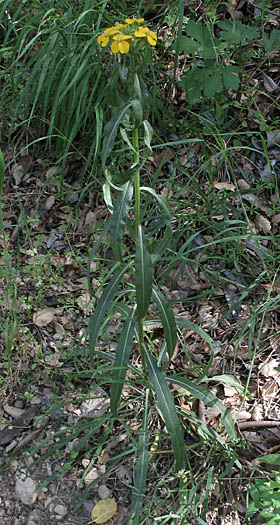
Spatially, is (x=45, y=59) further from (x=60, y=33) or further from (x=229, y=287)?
(x=229, y=287)

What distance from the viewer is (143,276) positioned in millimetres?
1658

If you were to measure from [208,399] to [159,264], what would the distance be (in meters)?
0.80

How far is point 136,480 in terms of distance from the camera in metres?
1.96

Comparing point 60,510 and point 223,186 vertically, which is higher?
point 223,186

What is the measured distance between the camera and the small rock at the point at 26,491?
2.05m

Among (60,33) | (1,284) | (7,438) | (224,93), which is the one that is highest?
(60,33)

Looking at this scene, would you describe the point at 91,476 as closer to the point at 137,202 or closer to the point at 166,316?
the point at 166,316

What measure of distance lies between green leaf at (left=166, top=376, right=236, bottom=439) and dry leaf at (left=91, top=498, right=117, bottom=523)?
0.46 meters

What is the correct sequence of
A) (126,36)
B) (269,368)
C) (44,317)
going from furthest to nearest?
(44,317), (269,368), (126,36)

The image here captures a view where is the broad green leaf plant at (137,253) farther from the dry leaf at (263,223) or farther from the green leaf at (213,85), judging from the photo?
the green leaf at (213,85)

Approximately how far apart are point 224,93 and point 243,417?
168cm

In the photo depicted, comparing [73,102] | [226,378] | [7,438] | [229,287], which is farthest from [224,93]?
[7,438]

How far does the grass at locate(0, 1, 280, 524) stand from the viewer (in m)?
2.07

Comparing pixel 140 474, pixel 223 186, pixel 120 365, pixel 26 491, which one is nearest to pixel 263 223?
pixel 223 186
